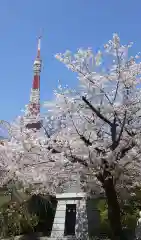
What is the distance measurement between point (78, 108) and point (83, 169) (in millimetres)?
1686

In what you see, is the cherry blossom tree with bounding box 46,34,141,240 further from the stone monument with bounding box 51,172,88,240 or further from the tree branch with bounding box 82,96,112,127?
the stone monument with bounding box 51,172,88,240

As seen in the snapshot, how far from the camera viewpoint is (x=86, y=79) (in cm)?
881

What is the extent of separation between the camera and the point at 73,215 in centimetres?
1381

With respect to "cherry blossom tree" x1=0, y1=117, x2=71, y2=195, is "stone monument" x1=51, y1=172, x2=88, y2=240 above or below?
below

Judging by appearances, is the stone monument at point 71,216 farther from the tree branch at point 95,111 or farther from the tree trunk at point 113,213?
the tree branch at point 95,111

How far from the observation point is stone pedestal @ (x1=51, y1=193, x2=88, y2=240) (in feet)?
43.2

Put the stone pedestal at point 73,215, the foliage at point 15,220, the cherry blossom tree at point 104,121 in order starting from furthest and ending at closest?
1. the foliage at point 15,220
2. the stone pedestal at point 73,215
3. the cherry blossom tree at point 104,121

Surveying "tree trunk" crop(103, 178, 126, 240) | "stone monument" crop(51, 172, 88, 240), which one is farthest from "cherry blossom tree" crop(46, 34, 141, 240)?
"stone monument" crop(51, 172, 88, 240)

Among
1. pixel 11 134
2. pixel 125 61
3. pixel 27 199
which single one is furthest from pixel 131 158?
pixel 27 199

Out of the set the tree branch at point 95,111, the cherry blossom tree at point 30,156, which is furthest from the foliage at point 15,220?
the tree branch at point 95,111

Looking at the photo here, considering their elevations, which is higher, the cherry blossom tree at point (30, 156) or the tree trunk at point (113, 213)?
the cherry blossom tree at point (30, 156)

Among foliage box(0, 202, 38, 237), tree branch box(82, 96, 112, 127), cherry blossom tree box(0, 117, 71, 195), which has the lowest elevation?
foliage box(0, 202, 38, 237)

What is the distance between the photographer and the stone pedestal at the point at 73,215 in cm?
1315

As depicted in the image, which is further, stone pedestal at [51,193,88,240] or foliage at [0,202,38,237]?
foliage at [0,202,38,237]
